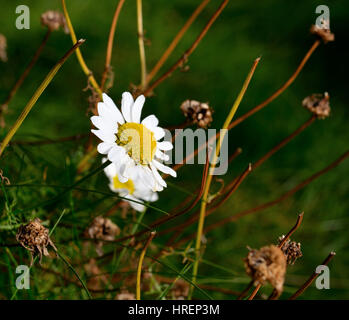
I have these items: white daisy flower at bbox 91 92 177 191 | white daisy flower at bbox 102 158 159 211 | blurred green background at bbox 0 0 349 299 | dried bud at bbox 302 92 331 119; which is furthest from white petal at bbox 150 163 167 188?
blurred green background at bbox 0 0 349 299

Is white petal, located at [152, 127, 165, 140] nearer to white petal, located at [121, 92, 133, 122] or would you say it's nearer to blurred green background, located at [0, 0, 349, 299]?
white petal, located at [121, 92, 133, 122]

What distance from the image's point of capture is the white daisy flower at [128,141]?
0.36 meters

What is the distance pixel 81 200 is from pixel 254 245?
0.42 metres

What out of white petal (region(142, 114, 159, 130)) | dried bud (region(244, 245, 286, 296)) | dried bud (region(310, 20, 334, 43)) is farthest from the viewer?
dried bud (region(310, 20, 334, 43))

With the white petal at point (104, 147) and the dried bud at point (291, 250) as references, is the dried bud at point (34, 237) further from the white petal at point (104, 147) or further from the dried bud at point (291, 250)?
the dried bud at point (291, 250)

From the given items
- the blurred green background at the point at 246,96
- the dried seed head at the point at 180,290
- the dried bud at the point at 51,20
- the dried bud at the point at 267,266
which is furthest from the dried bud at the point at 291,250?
the blurred green background at the point at 246,96

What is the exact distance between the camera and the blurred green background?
2.85 feet

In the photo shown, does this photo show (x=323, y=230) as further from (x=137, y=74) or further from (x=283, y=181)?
(x=137, y=74)

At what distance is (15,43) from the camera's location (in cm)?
90

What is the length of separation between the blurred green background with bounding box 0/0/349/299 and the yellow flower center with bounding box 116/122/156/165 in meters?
0.42

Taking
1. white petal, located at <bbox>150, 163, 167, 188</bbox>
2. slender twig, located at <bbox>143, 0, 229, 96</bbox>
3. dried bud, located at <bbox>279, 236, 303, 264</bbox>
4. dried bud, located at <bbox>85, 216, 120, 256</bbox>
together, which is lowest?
dried bud, located at <bbox>279, 236, 303, 264</bbox>

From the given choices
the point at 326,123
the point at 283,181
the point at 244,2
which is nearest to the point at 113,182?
the point at 283,181

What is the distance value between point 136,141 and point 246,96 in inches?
26.1

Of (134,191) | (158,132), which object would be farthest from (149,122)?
(134,191)
